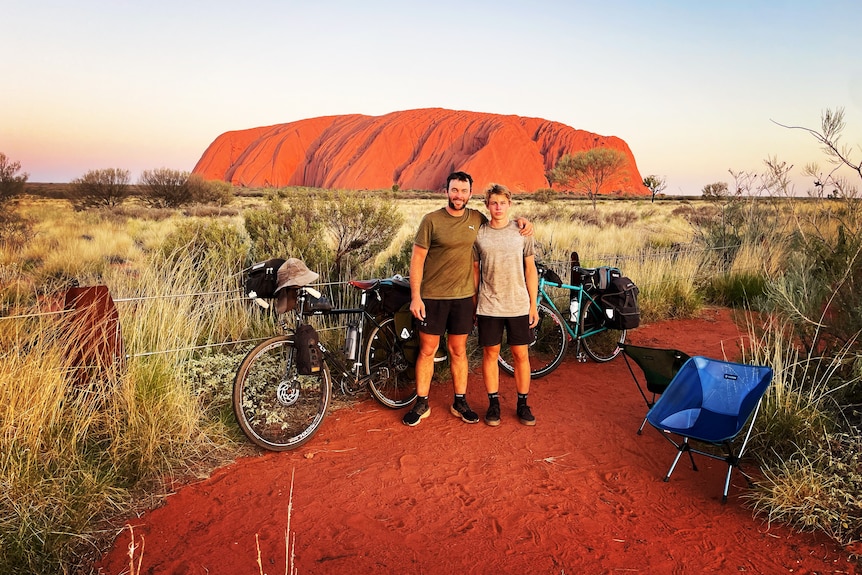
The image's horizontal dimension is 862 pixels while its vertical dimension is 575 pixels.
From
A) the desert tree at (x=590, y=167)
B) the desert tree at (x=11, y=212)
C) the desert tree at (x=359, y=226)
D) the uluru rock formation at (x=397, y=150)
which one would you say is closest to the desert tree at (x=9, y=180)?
the desert tree at (x=11, y=212)

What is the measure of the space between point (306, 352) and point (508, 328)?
1609 mm

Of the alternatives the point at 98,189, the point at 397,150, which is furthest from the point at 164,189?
the point at 397,150

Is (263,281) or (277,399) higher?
(263,281)

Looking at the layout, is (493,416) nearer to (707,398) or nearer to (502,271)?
(502,271)

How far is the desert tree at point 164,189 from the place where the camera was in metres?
24.9

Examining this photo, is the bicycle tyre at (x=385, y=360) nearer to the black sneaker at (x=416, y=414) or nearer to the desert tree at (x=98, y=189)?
the black sneaker at (x=416, y=414)

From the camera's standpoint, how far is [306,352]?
403 cm

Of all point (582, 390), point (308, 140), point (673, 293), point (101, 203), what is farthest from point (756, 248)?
point (308, 140)

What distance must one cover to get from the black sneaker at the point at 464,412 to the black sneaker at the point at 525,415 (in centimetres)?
37

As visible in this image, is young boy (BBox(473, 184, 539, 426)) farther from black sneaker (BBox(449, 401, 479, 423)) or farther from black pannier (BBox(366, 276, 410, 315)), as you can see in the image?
black pannier (BBox(366, 276, 410, 315))

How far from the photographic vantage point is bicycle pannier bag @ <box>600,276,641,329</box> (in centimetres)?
562

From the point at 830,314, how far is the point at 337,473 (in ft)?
14.2

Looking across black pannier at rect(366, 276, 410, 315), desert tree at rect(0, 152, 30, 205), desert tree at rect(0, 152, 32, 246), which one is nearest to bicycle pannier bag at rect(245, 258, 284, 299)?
black pannier at rect(366, 276, 410, 315)

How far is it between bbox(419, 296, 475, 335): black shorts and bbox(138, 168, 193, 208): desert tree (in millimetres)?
23807
